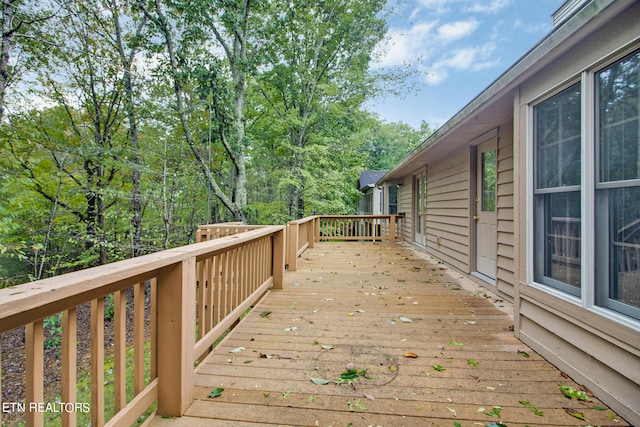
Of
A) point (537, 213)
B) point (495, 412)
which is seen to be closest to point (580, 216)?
point (537, 213)

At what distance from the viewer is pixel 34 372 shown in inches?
38.4

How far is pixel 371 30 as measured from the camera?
417 inches

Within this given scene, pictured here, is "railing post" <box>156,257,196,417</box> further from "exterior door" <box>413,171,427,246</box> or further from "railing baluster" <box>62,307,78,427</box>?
"exterior door" <box>413,171,427,246</box>

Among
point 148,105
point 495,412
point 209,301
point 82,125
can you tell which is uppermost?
point 148,105

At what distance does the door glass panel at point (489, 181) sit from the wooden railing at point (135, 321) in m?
3.39

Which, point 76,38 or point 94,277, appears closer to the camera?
point 94,277

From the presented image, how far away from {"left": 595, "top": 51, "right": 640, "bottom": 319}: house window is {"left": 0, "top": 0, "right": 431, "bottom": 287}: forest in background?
6662 mm

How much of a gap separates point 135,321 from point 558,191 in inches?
110

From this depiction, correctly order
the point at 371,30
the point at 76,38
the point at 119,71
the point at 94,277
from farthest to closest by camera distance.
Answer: the point at 371,30 → the point at 119,71 → the point at 76,38 → the point at 94,277

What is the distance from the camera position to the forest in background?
628 centimetres

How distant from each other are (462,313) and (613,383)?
144 centimetres

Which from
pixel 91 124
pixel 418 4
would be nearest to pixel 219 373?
pixel 91 124

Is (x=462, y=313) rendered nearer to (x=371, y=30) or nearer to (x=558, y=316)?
(x=558, y=316)

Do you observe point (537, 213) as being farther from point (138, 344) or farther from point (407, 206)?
point (407, 206)
